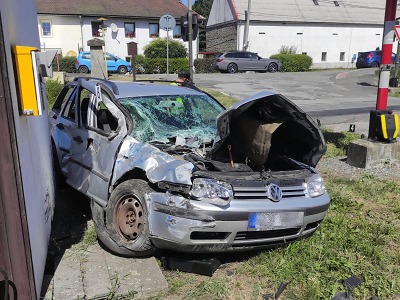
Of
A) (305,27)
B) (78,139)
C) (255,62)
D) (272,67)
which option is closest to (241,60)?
(255,62)

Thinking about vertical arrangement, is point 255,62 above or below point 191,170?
above

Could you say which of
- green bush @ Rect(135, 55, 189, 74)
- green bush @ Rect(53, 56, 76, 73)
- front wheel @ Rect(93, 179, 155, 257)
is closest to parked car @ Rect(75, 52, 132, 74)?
green bush @ Rect(53, 56, 76, 73)

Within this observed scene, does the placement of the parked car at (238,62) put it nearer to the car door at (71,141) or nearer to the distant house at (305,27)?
the distant house at (305,27)

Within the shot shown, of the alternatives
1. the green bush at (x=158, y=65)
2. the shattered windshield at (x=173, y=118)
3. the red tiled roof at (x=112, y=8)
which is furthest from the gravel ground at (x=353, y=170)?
the red tiled roof at (x=112, y=8)

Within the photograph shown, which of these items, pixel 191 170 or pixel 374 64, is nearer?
pixel 191 170

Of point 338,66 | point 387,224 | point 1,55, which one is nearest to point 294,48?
point 338,66

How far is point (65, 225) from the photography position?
4449mm

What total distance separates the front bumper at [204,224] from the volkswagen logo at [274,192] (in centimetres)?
5

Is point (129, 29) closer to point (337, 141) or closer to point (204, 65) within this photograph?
point (204, 65)

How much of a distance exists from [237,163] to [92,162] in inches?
61.1

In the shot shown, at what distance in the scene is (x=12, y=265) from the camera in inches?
97.3

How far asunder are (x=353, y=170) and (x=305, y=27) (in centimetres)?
3645

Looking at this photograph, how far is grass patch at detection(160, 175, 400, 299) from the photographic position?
3236 millimetres

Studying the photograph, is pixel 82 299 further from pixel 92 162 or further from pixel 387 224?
pixel 387 224
